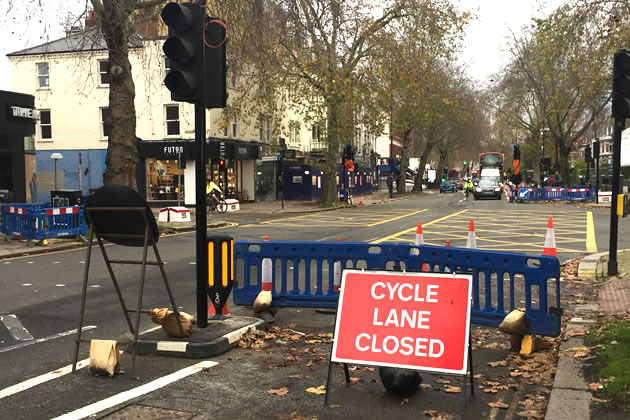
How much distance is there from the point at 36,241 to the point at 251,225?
8.43 metres

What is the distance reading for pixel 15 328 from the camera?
23.4ft

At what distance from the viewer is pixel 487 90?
62.9m

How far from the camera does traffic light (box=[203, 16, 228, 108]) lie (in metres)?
6.36

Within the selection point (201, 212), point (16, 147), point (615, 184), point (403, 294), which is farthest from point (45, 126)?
point (403, 294)

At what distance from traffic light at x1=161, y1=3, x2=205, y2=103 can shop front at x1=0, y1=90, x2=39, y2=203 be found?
22.3 metres

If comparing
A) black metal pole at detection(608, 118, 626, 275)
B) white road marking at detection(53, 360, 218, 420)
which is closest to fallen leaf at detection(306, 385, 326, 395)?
white road marking at detection(53, 360, 218, 420)

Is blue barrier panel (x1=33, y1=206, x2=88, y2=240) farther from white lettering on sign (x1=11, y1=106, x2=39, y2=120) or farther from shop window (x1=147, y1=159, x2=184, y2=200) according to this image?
shop window (x1=147, y1=159, x2=184, y2=200)

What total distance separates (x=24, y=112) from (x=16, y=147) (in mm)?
2199

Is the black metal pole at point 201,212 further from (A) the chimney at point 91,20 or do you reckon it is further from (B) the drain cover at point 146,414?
(A) the chimney at point 91,20

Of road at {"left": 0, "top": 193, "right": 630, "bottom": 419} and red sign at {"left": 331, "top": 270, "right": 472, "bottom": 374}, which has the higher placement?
red sign at {"left": 331, "top": 270, "right": 472, "bottom": 374}

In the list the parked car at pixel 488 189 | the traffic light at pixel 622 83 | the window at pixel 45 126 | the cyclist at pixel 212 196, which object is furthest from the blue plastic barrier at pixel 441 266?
the parked car at pixel 488 189

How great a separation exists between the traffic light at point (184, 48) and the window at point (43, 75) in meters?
36.7

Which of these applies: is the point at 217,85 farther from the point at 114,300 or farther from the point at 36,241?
the point at 36,241

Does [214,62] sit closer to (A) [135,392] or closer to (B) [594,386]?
(A) [135,392]
